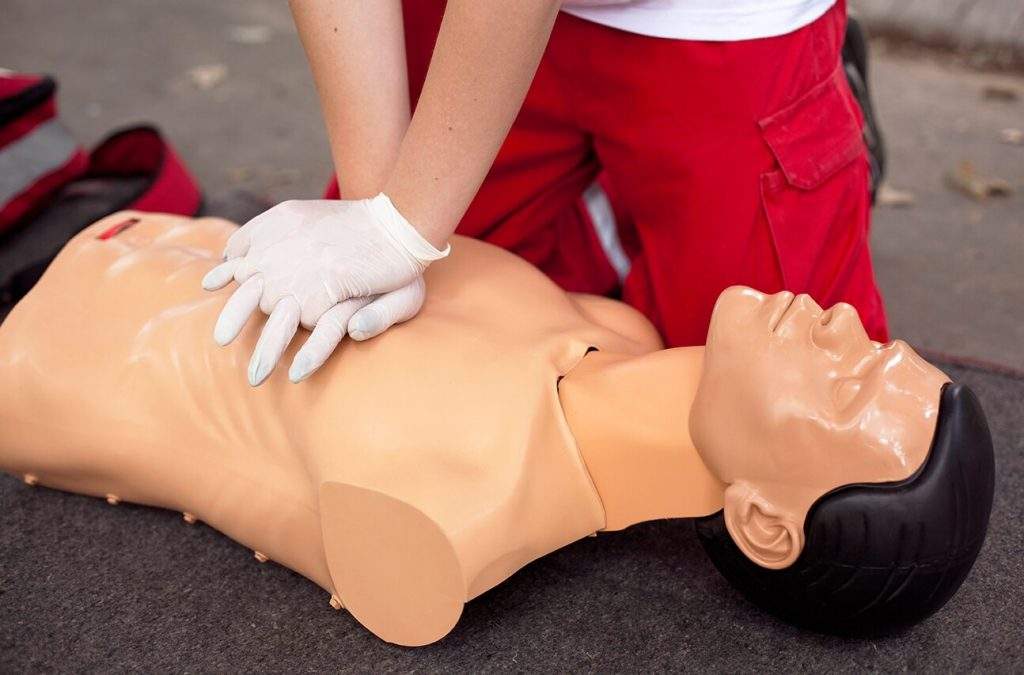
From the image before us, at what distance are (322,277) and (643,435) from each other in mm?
347

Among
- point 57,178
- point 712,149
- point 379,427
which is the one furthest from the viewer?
point 57,178

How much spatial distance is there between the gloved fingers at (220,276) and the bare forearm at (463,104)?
18 centimetres

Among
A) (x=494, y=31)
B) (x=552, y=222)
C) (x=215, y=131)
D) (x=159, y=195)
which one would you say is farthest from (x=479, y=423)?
(x=215, y=131)

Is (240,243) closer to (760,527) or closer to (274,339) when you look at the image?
(274,339)

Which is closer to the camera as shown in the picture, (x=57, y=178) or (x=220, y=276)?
(x=220, y=276)

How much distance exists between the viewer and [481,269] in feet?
4.00

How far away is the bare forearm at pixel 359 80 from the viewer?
115 centimetres

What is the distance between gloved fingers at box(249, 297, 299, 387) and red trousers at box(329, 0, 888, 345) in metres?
0.47

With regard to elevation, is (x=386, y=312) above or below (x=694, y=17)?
below

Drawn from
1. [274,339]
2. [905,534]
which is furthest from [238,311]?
[905,534]

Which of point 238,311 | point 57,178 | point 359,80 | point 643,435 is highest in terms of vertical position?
point 359,80

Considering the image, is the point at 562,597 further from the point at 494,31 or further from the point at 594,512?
the point at 494,31

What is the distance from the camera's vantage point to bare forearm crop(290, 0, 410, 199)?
1.15 metres

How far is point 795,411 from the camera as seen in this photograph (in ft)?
3.16
